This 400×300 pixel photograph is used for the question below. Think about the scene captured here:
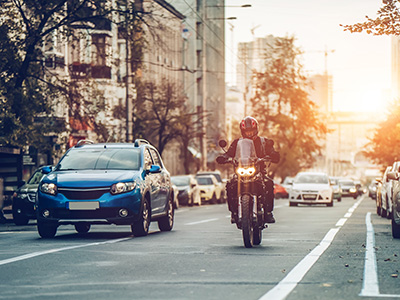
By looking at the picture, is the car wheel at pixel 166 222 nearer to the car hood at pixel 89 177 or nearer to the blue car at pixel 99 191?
the blue car at pixel 99 191

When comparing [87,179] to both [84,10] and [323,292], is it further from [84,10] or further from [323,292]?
[84,10]

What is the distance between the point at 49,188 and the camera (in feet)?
55.5

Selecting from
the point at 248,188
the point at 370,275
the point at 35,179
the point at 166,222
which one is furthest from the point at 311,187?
the point at 370,275

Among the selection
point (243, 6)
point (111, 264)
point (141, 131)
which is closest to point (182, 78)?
point (243, 6)

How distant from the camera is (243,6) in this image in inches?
2336

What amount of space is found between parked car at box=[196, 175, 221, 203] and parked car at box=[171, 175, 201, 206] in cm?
344

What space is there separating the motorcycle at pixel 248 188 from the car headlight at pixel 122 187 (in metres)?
2.62

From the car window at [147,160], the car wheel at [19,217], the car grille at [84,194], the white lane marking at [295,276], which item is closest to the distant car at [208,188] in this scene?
the car wheel at [19,217]

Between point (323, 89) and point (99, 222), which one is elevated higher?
point (323, 89)

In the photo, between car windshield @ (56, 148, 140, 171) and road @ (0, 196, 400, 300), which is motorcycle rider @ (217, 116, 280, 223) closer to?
road @ (0, 196, 400, 300)

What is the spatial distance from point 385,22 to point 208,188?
34.0 meters

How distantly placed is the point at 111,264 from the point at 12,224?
14677 millimetres

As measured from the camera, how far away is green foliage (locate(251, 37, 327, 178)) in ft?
255

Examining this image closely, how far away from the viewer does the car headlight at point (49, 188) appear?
55.3 ft
